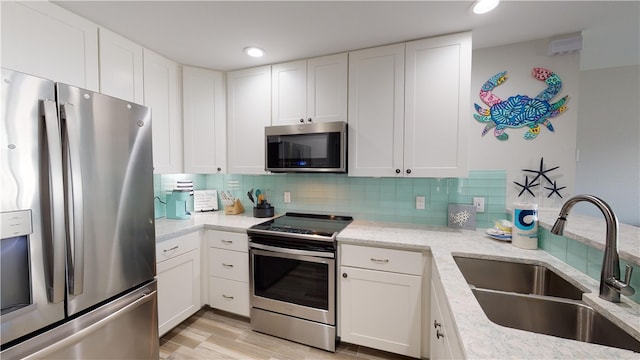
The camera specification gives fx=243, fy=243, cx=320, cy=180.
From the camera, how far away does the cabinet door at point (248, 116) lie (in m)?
2.29

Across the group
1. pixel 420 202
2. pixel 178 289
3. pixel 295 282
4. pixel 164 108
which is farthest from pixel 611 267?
pixel 164 108

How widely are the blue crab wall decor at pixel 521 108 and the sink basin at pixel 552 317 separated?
133cm

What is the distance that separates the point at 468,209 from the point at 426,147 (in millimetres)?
646

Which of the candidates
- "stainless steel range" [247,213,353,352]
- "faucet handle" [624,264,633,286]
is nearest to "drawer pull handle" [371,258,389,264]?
"stainless steel range" [247,213,353,352]

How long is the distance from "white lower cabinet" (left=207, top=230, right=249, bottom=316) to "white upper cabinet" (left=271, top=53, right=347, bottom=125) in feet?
3.71

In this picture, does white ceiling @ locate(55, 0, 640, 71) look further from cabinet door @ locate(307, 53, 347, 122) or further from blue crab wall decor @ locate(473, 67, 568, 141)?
blue crab wall decor @ locate(473, 67, 568, 141)

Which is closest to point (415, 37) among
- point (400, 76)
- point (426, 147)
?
point (400, 76)

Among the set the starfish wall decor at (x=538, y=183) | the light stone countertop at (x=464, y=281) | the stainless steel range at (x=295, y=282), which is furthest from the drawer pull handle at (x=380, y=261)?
the starfish wall decor at (x=538, y=183)

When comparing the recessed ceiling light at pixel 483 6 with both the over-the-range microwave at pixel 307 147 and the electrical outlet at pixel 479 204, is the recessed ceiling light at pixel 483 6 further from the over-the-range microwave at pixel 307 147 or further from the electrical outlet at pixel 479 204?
the electrical outlet at pixel 479 204

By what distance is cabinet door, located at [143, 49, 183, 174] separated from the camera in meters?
2.03

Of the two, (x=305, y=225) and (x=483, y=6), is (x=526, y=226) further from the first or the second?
(x=305, y=225)

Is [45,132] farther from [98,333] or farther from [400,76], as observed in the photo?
[400,76]

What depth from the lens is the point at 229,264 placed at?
2.10 m

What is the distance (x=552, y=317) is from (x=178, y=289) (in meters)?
2.34
